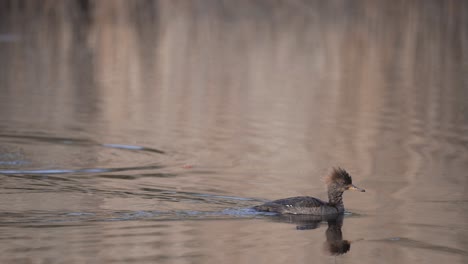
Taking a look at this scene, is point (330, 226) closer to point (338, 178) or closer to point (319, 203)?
point (319, 203)

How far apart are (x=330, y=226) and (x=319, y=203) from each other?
1.27ft

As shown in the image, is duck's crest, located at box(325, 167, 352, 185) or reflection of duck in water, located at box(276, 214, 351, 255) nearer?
reflection of duck in water, located at box(276, 214, 351, 255)

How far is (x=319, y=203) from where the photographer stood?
9.51 m

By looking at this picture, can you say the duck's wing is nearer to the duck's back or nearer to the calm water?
the duck's back

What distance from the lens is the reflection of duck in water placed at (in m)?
8.30

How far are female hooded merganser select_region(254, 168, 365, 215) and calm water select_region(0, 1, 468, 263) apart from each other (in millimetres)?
141

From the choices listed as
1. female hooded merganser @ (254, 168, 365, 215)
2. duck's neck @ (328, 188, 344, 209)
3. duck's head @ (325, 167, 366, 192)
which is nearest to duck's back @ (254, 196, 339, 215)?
female hooded merganser @ (254, 168, 365, 215)

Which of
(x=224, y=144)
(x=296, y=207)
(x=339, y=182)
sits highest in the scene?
(x=224, y=144)

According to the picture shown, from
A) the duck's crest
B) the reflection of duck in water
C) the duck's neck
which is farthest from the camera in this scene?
the duck's crest

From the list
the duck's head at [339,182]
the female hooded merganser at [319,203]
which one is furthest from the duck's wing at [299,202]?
the duck's head at [339,182]

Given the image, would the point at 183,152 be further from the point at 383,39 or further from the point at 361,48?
the point at 383,39

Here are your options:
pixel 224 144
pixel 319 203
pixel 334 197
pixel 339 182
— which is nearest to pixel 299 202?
pixel 319 203

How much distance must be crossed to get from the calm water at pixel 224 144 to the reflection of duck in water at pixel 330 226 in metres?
0.03

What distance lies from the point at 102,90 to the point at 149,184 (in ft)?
29.3
